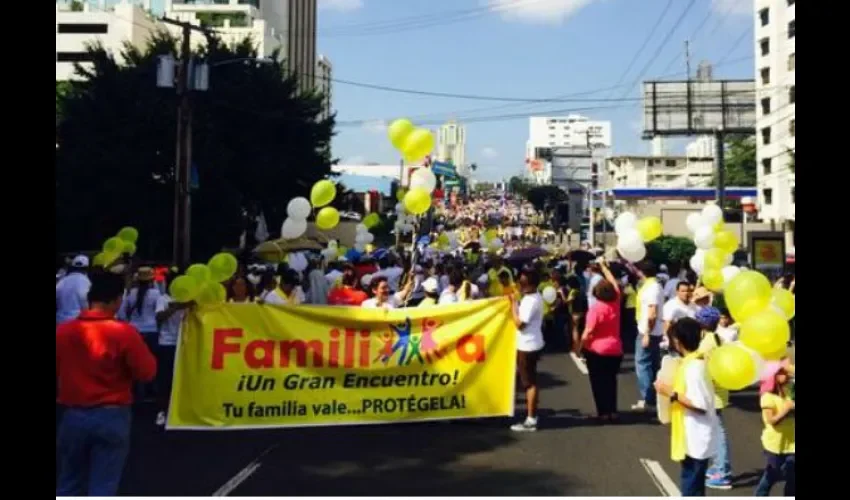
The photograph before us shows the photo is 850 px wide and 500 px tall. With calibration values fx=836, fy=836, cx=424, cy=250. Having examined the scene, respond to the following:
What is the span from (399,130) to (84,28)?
59641 millimetres

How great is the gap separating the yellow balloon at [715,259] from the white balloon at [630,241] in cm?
77

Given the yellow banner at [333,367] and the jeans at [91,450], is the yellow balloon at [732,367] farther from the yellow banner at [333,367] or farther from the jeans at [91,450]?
the jeans at [91,450]

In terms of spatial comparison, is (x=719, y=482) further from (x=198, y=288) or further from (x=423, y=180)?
(x=423, y=180)

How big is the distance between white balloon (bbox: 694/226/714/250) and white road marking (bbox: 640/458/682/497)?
4147 millimetres

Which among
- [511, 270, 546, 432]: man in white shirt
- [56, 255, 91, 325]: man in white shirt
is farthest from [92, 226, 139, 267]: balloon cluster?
[511, 270, 546, 432]: man in white shirt

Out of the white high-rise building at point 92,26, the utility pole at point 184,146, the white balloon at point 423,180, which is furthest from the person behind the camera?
the white high-rise building at point 92,26

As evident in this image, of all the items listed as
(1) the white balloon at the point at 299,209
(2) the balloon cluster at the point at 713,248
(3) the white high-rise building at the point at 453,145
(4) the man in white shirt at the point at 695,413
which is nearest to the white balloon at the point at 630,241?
(2) the balloon cluster at the point at 713,248

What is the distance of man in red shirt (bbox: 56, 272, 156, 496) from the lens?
188 inches

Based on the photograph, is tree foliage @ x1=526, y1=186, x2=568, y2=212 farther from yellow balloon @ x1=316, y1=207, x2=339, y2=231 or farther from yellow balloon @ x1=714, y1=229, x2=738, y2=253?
yellow balloon @ x1=714, y1=229, x2=738, y2=253

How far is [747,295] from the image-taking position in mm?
5648

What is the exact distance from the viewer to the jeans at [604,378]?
26.9ft

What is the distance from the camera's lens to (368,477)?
6.45 metres
